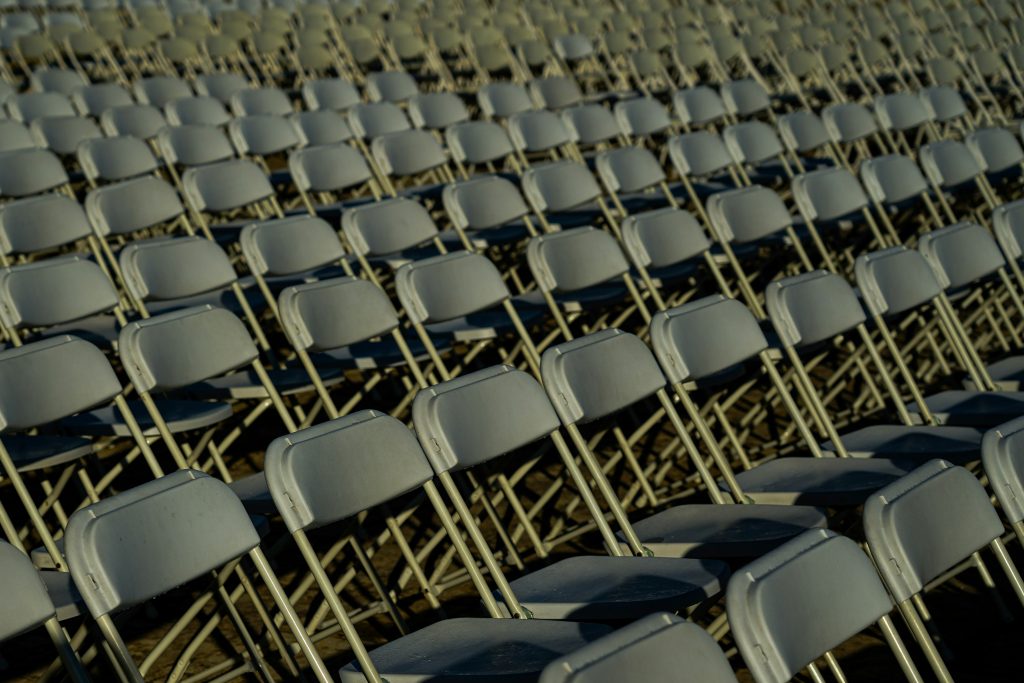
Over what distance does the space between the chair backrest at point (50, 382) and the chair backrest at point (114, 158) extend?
8.98 feet

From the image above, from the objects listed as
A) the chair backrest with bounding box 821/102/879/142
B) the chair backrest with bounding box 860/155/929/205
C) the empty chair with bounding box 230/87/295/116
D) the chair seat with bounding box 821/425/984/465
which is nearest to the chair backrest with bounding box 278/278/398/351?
the chair seat with bounding box 821/425/984/465

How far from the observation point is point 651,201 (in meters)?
6.80

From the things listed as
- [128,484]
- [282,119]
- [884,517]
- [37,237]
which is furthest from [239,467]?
[884,517]

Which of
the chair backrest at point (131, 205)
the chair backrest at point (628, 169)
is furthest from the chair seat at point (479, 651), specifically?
the chair backrest at point (628, 169)

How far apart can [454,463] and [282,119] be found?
13.6 feet

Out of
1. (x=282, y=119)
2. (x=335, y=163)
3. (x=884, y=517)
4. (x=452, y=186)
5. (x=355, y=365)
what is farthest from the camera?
(x=282, y=119)

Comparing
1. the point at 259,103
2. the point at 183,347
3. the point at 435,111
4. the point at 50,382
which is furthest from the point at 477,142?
the point at 50,382

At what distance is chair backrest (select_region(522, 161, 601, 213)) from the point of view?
5.39m

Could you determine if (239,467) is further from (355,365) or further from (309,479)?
(309,479)

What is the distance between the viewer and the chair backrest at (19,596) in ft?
6.91

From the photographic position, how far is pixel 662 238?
15.3ft

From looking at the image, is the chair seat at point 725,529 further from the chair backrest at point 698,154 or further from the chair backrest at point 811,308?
the chair backrest at point 698,154

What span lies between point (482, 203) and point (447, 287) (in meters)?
1.27

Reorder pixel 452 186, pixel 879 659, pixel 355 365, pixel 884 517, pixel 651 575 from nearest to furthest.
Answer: pixel 884 517 → pixel 651 575 → pixel 879 659 → pixel 355 365 → pixel 452 186
